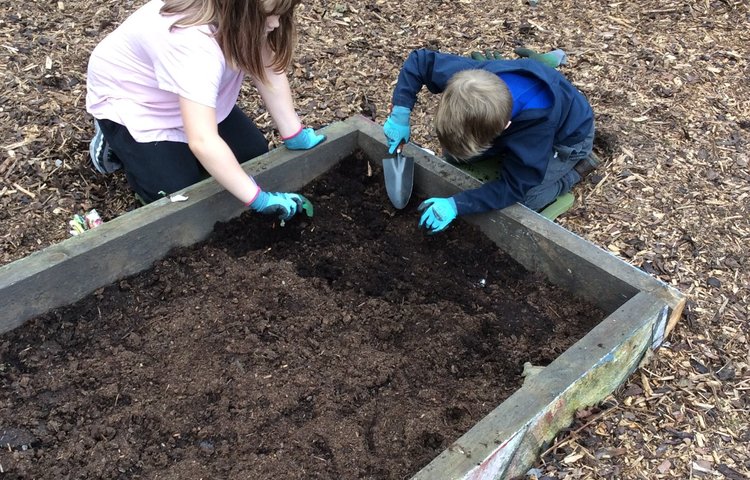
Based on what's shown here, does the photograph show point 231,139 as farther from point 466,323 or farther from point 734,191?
point 734,191

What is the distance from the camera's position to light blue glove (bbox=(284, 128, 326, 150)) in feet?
9.91

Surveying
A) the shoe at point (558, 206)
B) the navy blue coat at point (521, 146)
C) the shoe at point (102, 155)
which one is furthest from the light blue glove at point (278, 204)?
the shoe at point (558, 206)

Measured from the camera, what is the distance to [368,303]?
2.62 m

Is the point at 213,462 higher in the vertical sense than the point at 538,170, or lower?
lower

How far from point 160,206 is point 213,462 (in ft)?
3.54

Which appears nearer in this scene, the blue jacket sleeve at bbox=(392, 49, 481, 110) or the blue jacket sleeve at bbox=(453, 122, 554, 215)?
the blue jacket sleeve at bbox=(453, 122, 554, 215)

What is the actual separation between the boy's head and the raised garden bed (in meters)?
0.39

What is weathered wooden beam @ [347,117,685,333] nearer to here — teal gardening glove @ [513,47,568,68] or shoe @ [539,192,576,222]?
shoe @ [539,192,576,222]

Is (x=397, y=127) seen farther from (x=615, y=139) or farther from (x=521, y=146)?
(x=615, y=139)

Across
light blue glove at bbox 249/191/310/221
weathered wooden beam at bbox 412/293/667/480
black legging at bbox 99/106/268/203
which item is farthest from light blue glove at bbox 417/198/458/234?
black legging at bbox 99/106/268/203

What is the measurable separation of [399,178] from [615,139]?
1.41m

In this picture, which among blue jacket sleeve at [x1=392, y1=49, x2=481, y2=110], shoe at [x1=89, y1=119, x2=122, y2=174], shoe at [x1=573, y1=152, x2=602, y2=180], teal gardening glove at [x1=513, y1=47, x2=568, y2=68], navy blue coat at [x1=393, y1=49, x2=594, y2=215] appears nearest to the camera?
navy blue coat at [x1=393, y1=49, x2=594, y2=215]

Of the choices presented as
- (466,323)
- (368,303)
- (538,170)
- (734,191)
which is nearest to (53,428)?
(368,303)

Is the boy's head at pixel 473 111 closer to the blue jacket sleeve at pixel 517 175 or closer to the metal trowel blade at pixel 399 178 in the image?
the blue jacket sleeve at pixel 517 175
